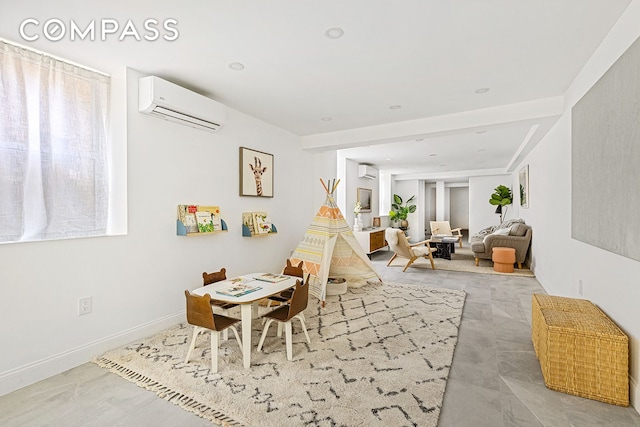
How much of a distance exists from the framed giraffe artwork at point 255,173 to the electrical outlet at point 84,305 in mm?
1930

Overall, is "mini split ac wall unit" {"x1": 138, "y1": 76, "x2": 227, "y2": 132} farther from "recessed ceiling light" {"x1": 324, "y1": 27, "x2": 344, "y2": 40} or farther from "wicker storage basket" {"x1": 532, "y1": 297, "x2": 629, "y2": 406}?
"wicker storage basket" {"x1": 532, "y1": 297, "x2": 629, "y2": 406}

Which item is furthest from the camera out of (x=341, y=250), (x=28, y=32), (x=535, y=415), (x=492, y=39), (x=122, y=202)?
(x=341, y=250)

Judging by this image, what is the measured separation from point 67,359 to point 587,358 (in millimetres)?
3638

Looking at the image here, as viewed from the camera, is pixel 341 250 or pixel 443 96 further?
pixel 341 250

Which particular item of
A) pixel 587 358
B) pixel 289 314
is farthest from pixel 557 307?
pixel 289 314

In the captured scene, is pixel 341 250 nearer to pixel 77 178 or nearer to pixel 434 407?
pixel 434 407

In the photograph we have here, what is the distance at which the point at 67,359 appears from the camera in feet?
7.64

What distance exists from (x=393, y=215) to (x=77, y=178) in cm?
864

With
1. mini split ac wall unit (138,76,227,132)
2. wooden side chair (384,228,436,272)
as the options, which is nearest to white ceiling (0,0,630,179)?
mini split ac wall unit (138,76,227,132)

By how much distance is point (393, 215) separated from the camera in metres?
9.95

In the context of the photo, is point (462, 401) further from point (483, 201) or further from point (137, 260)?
point (483, 201)

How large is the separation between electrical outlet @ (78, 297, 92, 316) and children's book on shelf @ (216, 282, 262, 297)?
3.39 ft

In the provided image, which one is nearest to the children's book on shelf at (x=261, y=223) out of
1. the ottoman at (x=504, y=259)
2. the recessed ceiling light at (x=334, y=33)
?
the recessed ceiling light at (x=334, y=33)

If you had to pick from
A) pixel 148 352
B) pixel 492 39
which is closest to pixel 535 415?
pixel 492 39
